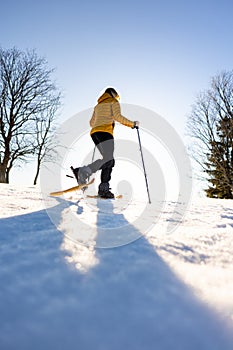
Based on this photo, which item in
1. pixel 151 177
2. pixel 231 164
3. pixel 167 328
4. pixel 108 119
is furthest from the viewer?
pixel 231 164

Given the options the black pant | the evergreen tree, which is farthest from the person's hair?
the evergreen tree

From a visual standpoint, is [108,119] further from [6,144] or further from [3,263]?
[6,144]

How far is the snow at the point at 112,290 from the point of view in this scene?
86cm

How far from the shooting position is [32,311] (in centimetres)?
94

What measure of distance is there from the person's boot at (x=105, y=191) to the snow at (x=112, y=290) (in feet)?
8.45

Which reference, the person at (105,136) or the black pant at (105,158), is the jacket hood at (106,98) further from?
the black pant at (105,158)

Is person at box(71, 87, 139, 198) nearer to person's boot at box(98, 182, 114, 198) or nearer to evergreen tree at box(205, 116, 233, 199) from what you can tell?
person's boot at box(98, 182, 114, 198)

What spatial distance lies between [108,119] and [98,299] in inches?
151

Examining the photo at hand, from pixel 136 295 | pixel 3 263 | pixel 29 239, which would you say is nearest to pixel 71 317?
pixel 136 295

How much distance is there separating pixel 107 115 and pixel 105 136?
15.5 inches

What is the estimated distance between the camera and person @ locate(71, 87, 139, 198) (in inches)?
177

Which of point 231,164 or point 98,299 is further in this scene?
point 231,164

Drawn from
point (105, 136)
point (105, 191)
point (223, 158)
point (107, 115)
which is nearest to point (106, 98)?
point (107, 115)

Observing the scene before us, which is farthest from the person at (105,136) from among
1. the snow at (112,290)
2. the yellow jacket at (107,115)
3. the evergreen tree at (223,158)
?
the evergreen tree at (223,158)
